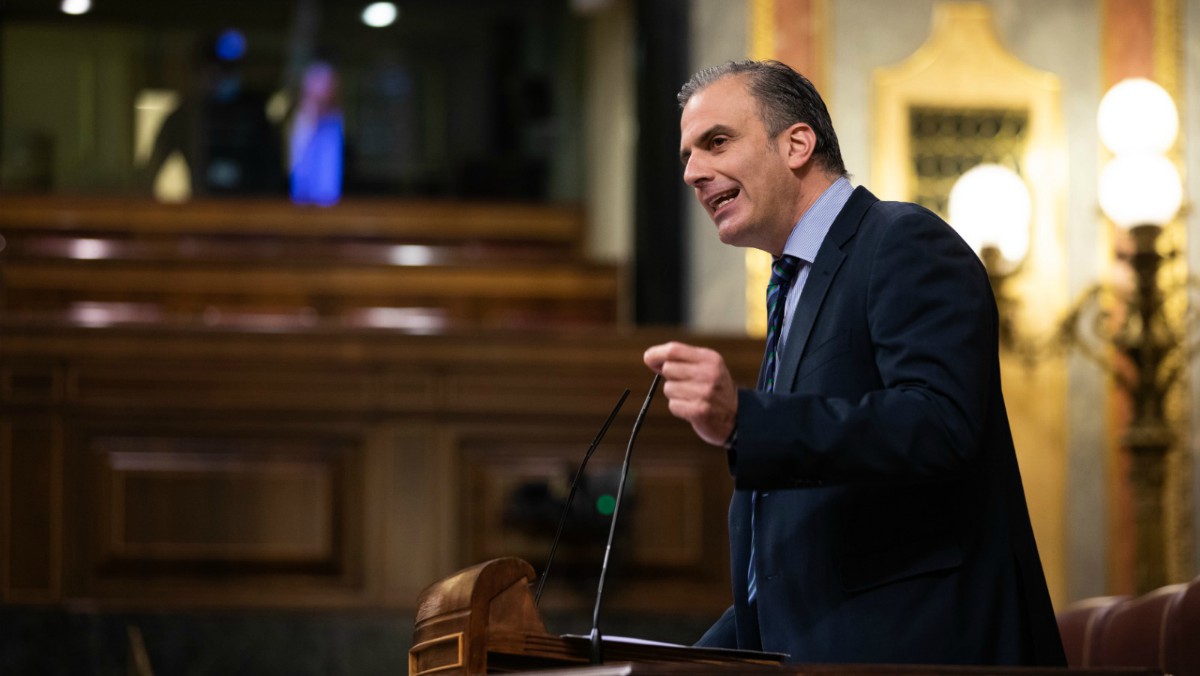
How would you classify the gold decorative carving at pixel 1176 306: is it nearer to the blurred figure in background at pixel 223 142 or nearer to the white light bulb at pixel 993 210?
the white light bulb at pixel 993 210

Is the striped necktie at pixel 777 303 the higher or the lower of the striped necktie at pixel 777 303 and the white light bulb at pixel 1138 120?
the lower

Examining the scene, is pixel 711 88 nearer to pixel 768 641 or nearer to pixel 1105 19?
pixel 768 641

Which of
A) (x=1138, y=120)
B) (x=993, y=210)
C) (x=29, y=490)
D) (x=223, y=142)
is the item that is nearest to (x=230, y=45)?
(x=223, y=142)

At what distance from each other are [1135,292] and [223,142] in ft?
16.3

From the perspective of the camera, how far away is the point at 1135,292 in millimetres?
5480

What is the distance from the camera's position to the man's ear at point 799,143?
1.79 m


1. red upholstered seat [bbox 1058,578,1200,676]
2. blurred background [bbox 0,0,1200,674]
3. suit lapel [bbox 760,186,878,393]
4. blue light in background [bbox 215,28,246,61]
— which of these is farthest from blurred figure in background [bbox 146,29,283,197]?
suit lapel [bbox 760,186,878,393]

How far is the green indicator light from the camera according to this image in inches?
172

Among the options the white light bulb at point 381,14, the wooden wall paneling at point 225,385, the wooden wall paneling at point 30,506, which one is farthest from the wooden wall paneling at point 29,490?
the white light bulb at point 381,14

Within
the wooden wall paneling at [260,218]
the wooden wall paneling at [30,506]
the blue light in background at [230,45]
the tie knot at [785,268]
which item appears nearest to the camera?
the tie knot at [785,268]

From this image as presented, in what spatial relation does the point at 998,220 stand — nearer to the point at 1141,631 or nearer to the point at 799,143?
the point at 1141,631

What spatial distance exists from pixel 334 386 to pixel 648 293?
1923 millimetres

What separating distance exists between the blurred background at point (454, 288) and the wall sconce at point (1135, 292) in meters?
0.01

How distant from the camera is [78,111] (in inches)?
343
